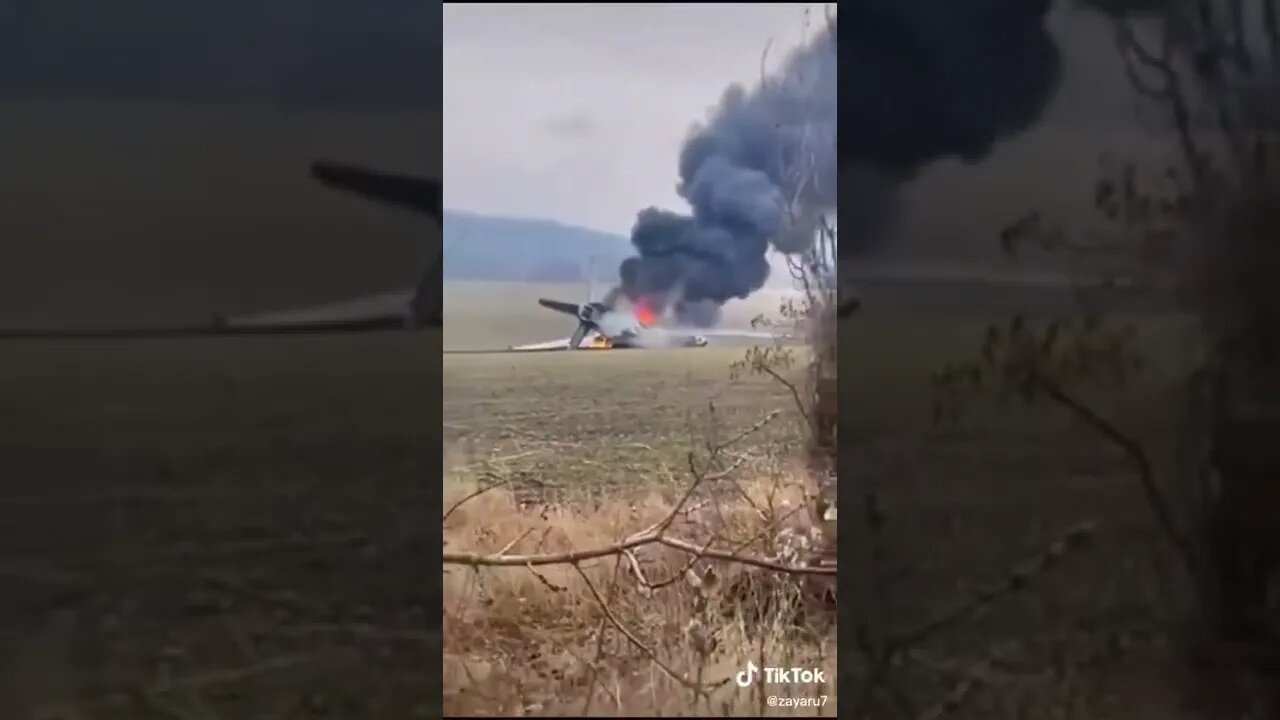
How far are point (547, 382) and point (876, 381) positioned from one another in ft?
1.84

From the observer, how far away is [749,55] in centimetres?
166

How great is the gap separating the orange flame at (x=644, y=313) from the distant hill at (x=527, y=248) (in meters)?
0.06

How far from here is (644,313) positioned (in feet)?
5.39

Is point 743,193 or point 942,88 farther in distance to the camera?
point 743,193

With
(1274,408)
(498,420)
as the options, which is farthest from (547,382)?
(1274,408)

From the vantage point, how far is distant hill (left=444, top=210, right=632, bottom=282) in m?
1.63

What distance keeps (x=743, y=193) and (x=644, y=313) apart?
0.83ft
